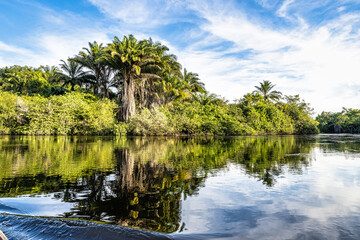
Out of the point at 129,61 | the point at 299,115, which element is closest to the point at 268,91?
the point at 299,115

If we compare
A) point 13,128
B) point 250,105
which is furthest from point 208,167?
point 250,105

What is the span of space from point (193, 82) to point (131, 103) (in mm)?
14777

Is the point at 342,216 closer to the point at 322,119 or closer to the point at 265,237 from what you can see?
the point at 265,237

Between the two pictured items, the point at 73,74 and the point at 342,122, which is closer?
the point at 73,74

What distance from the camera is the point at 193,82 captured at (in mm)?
42719

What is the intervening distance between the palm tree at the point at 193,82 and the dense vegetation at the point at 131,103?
0.18 metres

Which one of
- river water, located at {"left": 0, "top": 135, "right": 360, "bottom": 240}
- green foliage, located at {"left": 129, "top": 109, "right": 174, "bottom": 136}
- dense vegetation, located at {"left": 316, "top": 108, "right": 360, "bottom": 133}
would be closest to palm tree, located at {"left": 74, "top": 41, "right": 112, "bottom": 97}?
green foliage, located at {"left": 129, "top": 109, "right": 174, "bottom": 136}

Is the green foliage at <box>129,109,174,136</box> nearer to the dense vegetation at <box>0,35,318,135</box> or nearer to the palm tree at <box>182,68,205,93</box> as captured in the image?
the dense vegetation at <box>0,35,318,135</box>

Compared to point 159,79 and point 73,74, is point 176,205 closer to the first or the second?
point 159,79

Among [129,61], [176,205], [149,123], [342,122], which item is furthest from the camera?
[342,122]

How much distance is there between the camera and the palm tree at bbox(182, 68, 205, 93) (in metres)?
41.9

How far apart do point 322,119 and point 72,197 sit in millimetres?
84109

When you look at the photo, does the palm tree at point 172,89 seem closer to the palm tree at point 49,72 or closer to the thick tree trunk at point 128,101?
the thick tree trunk at point 128,101

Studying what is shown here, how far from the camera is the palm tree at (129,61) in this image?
100 ft
